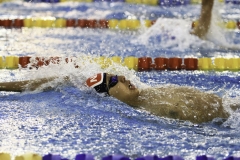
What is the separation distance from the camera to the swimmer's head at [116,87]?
10.1ft

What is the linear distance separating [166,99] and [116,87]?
0.33m

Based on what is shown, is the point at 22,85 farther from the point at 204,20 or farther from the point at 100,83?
the point at 204,20

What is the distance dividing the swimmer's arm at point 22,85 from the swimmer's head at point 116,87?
0.52 meters

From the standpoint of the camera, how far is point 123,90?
122 inches

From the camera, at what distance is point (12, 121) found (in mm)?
3105

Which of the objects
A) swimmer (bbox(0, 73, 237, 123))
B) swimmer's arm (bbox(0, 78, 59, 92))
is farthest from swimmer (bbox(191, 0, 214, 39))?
swimmer's arm (bbox(0, 78, 59, 92))

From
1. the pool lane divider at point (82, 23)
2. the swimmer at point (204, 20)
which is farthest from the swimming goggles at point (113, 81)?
the pool lane divider at point (82, 23)

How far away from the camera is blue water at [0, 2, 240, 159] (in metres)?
2.69

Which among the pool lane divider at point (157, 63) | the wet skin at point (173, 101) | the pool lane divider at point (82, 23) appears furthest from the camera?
the pool lane divider at point (82, 23)

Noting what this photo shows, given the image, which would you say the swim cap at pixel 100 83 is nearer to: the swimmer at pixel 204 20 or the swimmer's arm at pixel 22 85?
the swimmer's arm at pixel 22 85

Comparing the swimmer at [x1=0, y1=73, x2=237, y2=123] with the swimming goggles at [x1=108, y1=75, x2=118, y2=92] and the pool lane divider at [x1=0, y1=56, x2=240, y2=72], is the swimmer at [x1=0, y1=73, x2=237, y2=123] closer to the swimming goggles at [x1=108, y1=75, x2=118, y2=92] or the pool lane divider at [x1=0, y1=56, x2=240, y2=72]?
the swimming goggles at [x1=108, y1=75, x2=118, y2=92]

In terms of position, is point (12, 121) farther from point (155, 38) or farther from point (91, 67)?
point (155, 38)

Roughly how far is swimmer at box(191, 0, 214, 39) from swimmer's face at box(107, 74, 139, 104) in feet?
7.84

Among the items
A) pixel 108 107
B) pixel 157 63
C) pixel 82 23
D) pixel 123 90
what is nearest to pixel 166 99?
pixel 123 90
